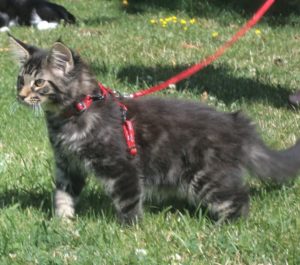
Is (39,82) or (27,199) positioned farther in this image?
(27,199)

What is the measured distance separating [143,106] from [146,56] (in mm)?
5693

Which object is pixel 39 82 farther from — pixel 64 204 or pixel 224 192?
pixel 224 192

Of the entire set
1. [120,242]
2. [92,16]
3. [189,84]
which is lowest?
[92,16]

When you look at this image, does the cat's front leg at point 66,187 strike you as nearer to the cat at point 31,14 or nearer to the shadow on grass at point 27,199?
the shadow on grass at point 27,199

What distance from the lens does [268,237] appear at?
15.6 ft

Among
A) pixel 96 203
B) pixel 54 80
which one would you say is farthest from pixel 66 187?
pixel 54 80

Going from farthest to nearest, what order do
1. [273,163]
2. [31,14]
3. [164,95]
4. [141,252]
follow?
[31,14] → [164,95] → [273,163] → [141,252]

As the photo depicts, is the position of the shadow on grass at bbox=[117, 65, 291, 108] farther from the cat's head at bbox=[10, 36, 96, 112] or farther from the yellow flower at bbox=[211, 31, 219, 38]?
the cat's head at bbox=[10, 36, 96, 112]

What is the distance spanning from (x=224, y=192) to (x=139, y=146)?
30.1 inches

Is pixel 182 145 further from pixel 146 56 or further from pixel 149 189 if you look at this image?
pixel 146 56

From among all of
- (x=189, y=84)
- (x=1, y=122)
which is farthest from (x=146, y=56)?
(x=1, y=122)

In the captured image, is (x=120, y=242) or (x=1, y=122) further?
(x=1, y=122)

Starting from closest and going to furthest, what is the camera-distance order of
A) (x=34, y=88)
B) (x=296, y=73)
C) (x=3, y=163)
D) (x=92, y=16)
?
1. (x=34, y=88)
2. (x=3, y=163)
3. (x=296, y=73)
4. (x=92, y=16)

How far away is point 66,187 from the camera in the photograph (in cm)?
553
